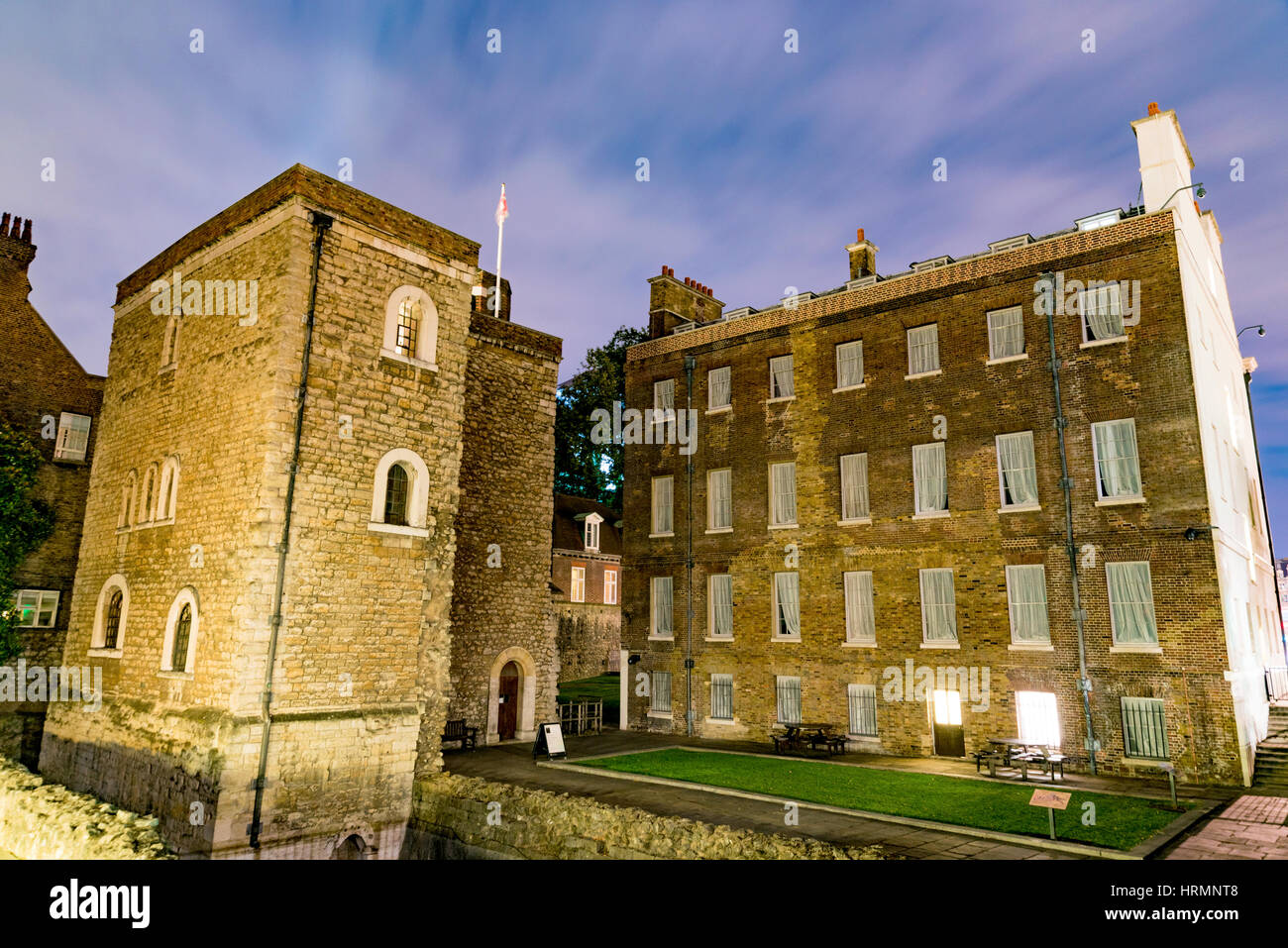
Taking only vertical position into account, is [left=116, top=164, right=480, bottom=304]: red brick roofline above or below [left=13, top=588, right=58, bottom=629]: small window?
above

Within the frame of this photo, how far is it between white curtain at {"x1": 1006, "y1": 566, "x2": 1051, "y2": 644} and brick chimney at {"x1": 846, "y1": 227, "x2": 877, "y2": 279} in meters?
11.1

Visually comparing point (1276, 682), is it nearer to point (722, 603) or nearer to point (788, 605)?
point (788, 605)

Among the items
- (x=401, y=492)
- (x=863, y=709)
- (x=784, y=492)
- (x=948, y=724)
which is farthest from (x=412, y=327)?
(x=948, y=724)

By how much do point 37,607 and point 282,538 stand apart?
15007mm

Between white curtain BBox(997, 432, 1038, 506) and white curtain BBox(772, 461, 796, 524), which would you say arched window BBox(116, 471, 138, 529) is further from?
white curtain BBox(997, 432, 1038, 506)

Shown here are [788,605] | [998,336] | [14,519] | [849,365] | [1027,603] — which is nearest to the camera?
[1027,603]

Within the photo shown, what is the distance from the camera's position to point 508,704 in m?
22.2

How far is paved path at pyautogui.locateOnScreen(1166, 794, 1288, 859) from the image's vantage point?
11.0m

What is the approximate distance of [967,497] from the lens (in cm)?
2117

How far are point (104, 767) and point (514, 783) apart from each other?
9.59 meters

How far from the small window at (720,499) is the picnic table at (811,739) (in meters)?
7.06

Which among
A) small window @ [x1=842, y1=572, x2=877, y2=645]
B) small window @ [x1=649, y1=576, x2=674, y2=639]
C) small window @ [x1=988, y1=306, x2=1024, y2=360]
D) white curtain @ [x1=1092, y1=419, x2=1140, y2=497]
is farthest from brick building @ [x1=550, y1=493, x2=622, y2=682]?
white curtain @ [x1=1092, y1=419, x2=1140, y2=497]

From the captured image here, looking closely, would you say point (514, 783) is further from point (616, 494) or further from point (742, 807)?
point (616, 494)

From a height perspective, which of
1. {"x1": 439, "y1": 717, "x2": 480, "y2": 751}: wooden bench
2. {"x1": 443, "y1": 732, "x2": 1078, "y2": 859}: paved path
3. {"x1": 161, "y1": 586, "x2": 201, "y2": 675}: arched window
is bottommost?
{"x1": 443, "y1": 732, "x2": 1078, "y2": 859}: paved path
